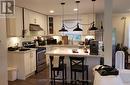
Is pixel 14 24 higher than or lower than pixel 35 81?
higher

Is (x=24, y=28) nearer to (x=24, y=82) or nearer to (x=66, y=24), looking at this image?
(x=24, y=82)

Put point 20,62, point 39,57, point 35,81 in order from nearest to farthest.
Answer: point 35,81
point 20,62
point 39,57

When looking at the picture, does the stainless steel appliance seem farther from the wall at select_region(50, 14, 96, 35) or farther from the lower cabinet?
the wall at select_region(50, 14, 96, 35)

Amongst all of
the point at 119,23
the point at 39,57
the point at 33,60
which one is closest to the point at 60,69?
the point at 33,60

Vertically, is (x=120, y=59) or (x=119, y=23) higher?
(x=119, y=23)

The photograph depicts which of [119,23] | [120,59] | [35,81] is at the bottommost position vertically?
[35,81]

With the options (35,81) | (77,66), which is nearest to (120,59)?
(77,66)

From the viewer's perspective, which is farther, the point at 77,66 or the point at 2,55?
the point at 77,66

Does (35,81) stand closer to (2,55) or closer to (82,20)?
(2,55)

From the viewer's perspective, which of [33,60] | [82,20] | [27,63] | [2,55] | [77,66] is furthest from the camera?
[82,20]

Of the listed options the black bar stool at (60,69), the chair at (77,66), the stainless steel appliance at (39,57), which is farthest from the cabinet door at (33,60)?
the chair at (77,66)

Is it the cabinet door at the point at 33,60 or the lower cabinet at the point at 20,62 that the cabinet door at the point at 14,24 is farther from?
the cabinet door at the point at 33,60

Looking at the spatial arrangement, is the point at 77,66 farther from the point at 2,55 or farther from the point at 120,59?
the point at 2,55

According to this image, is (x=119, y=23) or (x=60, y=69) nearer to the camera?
(x=60, y=69)
